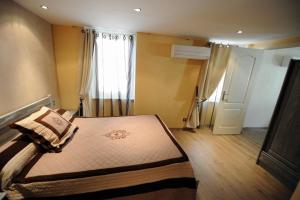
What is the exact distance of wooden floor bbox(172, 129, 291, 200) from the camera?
1960 millimetres

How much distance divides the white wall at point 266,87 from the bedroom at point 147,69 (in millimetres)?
792

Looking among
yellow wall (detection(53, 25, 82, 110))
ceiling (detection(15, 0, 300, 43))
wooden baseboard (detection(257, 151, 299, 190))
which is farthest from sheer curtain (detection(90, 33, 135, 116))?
wooden baseboard (detection(257, 151, 299, 190))

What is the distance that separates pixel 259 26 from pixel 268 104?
2888mm

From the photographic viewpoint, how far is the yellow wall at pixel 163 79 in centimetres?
317

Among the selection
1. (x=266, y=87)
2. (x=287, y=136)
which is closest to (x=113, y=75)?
(x=287, y=136)

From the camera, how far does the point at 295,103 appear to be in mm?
2240

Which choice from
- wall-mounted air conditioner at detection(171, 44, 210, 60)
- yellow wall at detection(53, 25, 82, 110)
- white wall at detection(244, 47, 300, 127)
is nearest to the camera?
yellow wall at detection(53, 25, 82, 110)

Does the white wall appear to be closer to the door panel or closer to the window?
the door panel

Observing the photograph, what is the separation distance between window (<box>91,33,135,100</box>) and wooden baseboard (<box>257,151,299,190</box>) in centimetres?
288

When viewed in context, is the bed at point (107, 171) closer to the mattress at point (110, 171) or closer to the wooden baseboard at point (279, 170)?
the mattress at point (110, 171)

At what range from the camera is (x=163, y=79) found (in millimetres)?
3404

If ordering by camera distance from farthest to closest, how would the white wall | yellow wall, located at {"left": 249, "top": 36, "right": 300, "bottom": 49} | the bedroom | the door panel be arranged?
the white wall → the door panel → yellow wall, located at {"left": 249, "top": 36, "right": 300, "bottom": 49} → the bedroom

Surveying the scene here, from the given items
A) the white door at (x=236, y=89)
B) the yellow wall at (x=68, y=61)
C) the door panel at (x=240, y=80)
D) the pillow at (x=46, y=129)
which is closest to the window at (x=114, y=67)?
the yellow wall at (x=68, y=61)

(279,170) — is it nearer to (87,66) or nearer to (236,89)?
(236,89)
